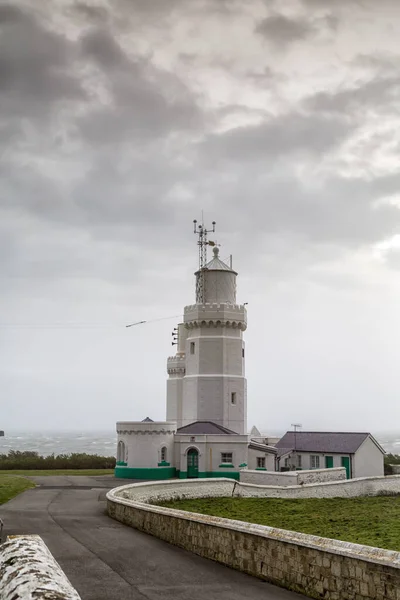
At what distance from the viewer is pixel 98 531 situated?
19.8 metres

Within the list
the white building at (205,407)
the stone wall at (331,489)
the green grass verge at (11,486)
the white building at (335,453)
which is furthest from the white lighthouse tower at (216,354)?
the green grass verge at (11,486)

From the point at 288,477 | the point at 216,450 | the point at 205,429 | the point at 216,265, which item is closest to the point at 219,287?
the point at 216,265

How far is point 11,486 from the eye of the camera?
1341 inches

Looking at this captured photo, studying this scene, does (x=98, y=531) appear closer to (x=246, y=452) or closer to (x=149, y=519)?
(x=149, y=519)

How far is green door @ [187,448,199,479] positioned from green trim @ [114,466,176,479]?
4.33 ft

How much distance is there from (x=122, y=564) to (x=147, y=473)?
2720 centimetres

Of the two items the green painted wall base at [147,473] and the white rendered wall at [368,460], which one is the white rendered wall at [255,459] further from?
the white rendered wall at [368,460]

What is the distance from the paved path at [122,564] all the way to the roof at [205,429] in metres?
17.8

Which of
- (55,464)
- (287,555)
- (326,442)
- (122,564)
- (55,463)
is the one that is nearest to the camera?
(287,555)

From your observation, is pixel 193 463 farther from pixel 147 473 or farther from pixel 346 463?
pixel 346 463

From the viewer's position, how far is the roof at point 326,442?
4350 centimetres

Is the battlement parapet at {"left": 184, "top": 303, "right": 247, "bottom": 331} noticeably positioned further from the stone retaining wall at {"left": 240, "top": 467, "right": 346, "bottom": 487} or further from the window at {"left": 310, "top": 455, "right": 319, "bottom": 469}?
the stone retaining wall at {"left": 240, "top": 467, "right": 346, "bottom": 487}

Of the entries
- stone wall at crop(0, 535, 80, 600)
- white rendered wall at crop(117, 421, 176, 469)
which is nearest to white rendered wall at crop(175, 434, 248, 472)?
white rendered wall at crop(117, 421, 176, 469)

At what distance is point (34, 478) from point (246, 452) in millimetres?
14255
